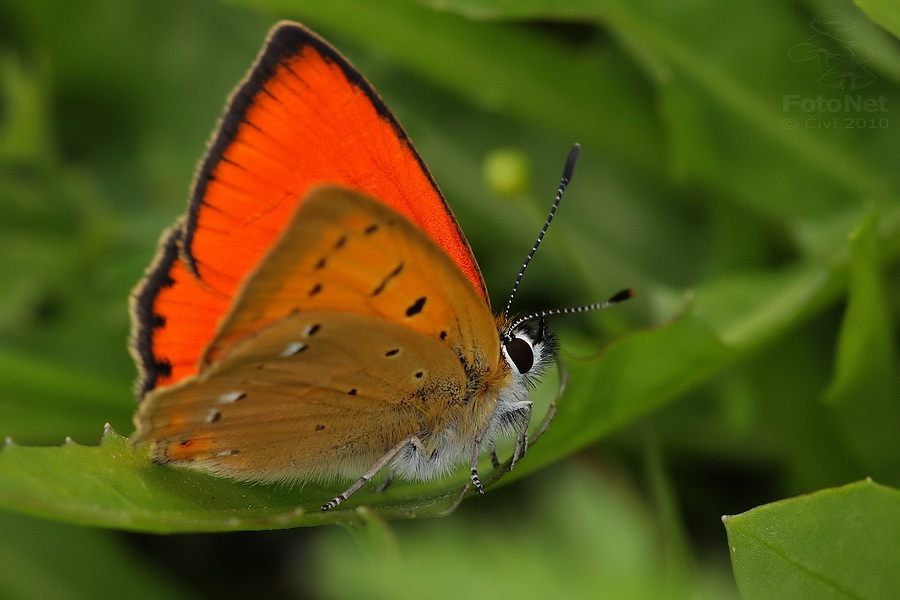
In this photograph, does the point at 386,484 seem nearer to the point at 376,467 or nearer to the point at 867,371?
the point at 376,467

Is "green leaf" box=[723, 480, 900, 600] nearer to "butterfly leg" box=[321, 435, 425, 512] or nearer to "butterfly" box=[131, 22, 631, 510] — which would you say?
"butterfly" box=[131, 22, 631, 510]

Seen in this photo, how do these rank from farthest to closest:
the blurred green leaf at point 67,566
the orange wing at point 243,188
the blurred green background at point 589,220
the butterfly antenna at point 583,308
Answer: the blurred green leaf at point 67,566 → the blurred green background at point 589,220 → the butterfly antenna at point 583,308 → the orange wing at point 243,188

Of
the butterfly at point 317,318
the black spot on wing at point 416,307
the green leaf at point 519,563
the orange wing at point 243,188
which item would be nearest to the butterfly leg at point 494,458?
the butterfly at point 317,318

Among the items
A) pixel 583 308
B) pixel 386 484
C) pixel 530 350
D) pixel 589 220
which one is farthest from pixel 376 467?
pixel 589 220

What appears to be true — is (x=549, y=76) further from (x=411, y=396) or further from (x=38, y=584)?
(x=38, y=584)

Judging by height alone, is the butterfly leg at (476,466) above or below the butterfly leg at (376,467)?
below

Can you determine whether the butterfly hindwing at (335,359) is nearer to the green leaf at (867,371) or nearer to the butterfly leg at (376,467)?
the butterfly leg at (376,467)

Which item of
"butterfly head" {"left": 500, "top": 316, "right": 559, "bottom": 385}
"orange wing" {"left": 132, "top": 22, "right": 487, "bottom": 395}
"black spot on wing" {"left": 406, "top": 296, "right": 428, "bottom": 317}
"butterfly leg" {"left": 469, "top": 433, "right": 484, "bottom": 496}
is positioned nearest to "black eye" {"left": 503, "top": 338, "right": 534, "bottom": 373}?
"butterfly head" {"left": 500, "top": 316, "right": 559, "bottom": 385}

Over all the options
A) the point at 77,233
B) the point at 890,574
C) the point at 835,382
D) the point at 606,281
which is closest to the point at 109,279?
the point at 77,233
